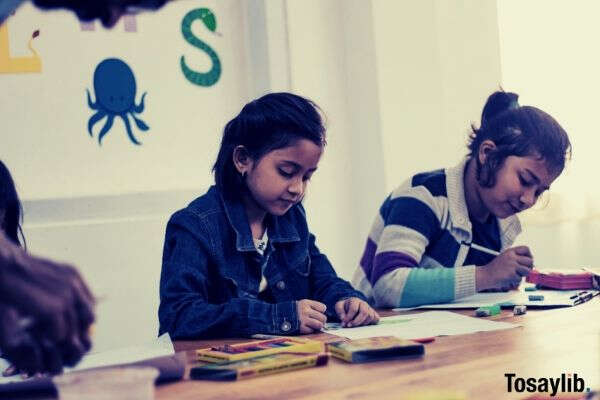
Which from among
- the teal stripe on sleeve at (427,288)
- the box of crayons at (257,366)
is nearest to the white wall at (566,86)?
the teal stripe on sleeve at (427,288)

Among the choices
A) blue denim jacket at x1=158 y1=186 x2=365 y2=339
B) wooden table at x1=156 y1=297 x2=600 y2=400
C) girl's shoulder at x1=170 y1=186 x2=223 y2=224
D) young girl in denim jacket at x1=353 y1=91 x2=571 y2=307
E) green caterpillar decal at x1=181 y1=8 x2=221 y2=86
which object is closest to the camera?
wooden table at x1=156 y1=297 x2=600 y2=400

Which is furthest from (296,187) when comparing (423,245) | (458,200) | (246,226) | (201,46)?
(201,46)

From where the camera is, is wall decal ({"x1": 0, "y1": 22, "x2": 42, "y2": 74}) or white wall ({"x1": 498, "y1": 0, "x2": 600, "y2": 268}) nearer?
wall decal ({"x1": 0, "y1": 22, "x2": 42, "y2": 74})

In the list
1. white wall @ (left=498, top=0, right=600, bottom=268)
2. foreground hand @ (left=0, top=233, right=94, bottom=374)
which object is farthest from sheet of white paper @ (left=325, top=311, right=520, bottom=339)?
white wall @ (left=498, top=0, right=600, bottom=268)

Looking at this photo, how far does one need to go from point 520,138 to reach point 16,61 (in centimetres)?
138

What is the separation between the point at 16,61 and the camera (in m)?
2.52

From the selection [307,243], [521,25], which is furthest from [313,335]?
[521,25]

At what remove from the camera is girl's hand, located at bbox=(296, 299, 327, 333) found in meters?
1.53

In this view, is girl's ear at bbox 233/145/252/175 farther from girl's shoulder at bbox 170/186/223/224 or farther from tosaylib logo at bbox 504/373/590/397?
tosaylib logo at bbox 504/373/590/397

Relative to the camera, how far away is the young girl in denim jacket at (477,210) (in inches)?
77.5

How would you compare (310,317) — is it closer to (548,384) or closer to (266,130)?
(266,130)

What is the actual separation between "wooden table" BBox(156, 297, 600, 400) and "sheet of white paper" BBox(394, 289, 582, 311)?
13.1 inches

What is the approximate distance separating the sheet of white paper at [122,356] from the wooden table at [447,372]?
6 centimetres

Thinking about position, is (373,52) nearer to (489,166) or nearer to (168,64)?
(168,64)
